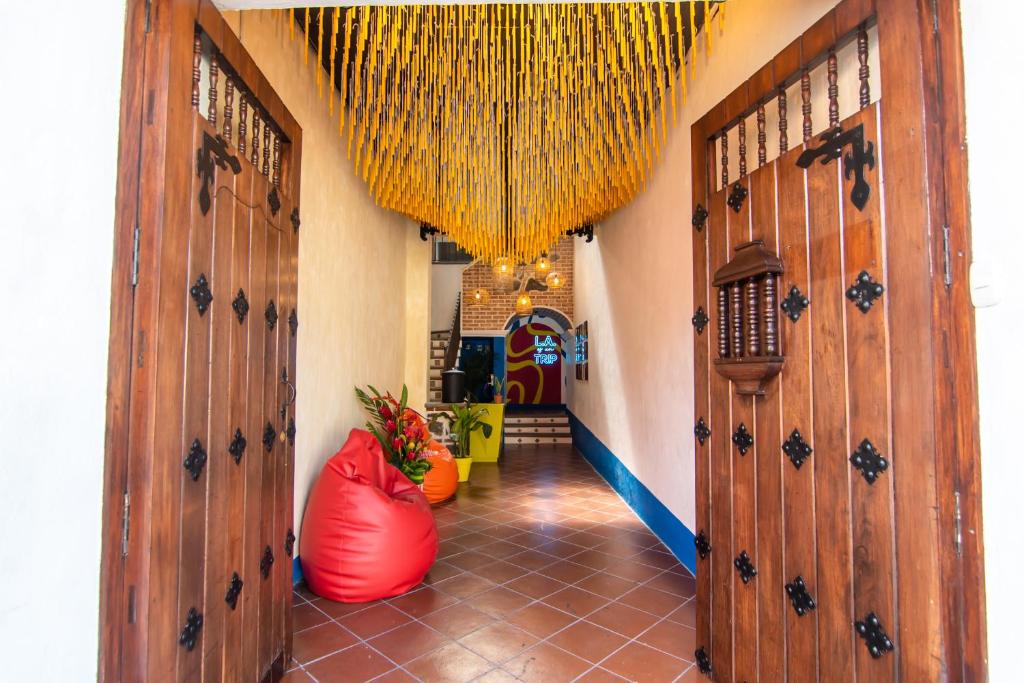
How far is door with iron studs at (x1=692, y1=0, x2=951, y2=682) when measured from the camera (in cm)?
126

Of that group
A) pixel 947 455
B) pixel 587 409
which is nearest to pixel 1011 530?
pixel 947 455

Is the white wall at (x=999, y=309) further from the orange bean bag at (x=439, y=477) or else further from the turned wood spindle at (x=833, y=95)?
the orange bean bag at (x=439, y=477)

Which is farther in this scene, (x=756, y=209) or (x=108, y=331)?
(x=756, y=209)

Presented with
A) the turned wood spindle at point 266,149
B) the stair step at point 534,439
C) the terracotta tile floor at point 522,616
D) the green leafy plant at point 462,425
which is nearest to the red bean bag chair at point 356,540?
the terracotta tile floor at point 522,616

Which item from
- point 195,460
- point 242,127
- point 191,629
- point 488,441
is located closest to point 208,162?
point 242,127

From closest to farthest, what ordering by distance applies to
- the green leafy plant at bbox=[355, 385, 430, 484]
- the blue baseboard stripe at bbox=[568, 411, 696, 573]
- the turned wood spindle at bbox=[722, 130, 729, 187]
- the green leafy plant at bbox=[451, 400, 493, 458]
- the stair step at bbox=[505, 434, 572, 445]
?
1. the turned wood spindle at bbox=[722, 130, 729, 187]
2. the blue baseboard stripe at bbox=[568, 411, 696, 573]
3. the green leafy plant at bbox=[355, 385, 430, 484]
4. the green leafy plant at bbox=[451, 400, 493, 458]
5. the stair step at bbox=[505, 434, 572, 445]

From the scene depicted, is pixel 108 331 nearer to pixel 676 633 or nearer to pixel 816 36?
pixel 816 36

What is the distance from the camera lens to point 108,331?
118 cm

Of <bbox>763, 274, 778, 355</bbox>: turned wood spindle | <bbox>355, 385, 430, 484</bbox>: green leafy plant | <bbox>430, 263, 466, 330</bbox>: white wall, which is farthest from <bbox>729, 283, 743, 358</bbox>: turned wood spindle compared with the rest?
<bbox>430, 263, 466, 330</bbox>: white wall

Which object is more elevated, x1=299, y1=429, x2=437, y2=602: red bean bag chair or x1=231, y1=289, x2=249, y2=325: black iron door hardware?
x1=231, y1=289, x2=249, y2=325: black iron door hardware

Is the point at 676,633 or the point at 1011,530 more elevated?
the point at 1011,530

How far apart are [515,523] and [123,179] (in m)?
3.75

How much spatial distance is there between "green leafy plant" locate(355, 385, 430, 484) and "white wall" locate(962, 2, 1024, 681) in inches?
140

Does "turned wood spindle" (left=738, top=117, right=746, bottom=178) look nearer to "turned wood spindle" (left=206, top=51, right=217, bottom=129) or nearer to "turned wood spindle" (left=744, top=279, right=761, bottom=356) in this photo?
"turned wood spindle" (left=744, top=279, right=761, bottom=356)
